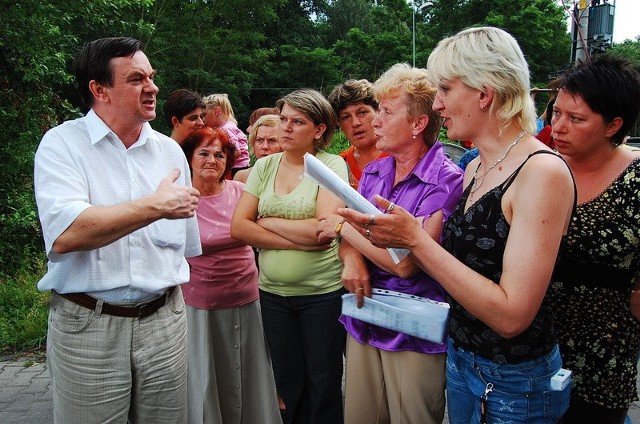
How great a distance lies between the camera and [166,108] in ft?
16.5

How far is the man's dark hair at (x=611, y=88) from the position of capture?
2.13 m

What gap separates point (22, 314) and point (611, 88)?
557cm

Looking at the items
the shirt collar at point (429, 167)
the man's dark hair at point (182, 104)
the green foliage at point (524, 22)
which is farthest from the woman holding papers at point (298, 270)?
the green foliage at point (524, 22)

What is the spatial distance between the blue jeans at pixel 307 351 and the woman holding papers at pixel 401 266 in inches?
19.3

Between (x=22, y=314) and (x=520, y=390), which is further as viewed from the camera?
(x=22, y=314)

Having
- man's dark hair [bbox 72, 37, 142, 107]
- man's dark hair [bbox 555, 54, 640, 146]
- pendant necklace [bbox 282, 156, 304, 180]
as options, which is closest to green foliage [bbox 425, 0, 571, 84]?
pendant necklace [bbox 282, 156, 304, 180]

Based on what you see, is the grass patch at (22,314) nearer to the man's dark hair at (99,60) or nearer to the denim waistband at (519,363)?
the man's dark hair at (99,60)

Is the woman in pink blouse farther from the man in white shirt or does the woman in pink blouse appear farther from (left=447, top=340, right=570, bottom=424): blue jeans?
(left=447, top=340, right=570, bottom=424): blue jeans

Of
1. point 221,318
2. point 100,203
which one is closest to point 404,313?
point 100,203

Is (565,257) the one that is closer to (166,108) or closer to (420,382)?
(420,382)

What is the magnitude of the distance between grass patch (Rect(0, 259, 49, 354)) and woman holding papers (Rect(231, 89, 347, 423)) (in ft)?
10.2

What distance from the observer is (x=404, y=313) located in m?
2.17

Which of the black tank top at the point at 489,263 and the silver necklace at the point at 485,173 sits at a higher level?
the silver necklace at the point at 485,173

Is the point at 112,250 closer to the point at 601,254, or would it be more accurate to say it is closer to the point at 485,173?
the point at 485,173
